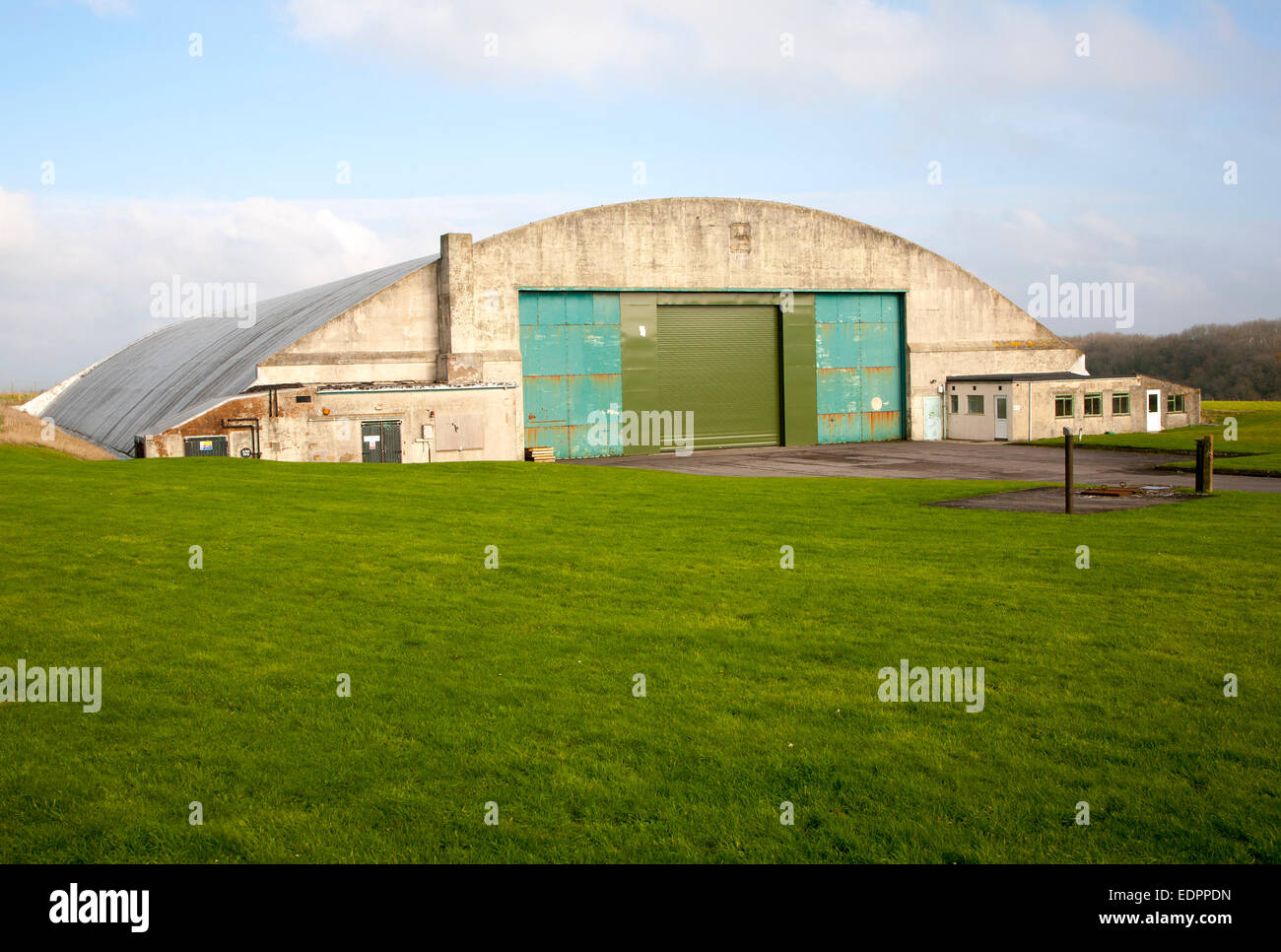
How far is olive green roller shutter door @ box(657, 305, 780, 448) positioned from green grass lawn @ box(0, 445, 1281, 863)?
1171 inches

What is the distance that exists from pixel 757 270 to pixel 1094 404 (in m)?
17.1

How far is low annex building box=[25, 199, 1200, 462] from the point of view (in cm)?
3753

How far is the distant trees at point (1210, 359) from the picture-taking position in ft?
335

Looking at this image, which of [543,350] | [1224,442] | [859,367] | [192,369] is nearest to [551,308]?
[543,350]

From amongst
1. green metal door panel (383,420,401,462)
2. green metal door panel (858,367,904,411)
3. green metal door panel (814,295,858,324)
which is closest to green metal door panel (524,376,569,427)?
green metal door panel (383,420,401,462)

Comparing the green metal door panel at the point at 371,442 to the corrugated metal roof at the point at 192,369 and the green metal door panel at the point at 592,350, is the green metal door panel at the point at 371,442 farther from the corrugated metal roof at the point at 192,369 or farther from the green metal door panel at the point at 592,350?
the green metal door panel at the point at 592,350

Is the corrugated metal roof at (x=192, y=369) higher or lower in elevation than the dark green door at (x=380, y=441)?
higher

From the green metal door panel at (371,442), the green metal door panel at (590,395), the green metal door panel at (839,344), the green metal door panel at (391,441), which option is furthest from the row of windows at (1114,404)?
the green metal door panel at (371,442)

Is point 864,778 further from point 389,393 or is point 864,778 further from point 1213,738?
point 389,393

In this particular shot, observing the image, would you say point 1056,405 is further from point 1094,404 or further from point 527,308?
point 527,308

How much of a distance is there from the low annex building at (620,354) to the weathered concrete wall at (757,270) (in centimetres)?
9

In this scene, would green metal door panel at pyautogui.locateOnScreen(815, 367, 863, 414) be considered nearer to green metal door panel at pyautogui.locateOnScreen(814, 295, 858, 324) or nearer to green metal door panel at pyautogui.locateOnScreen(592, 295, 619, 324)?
green metal door panel at pyautogui.locateOnScreen(814, 295, 858, 324)
